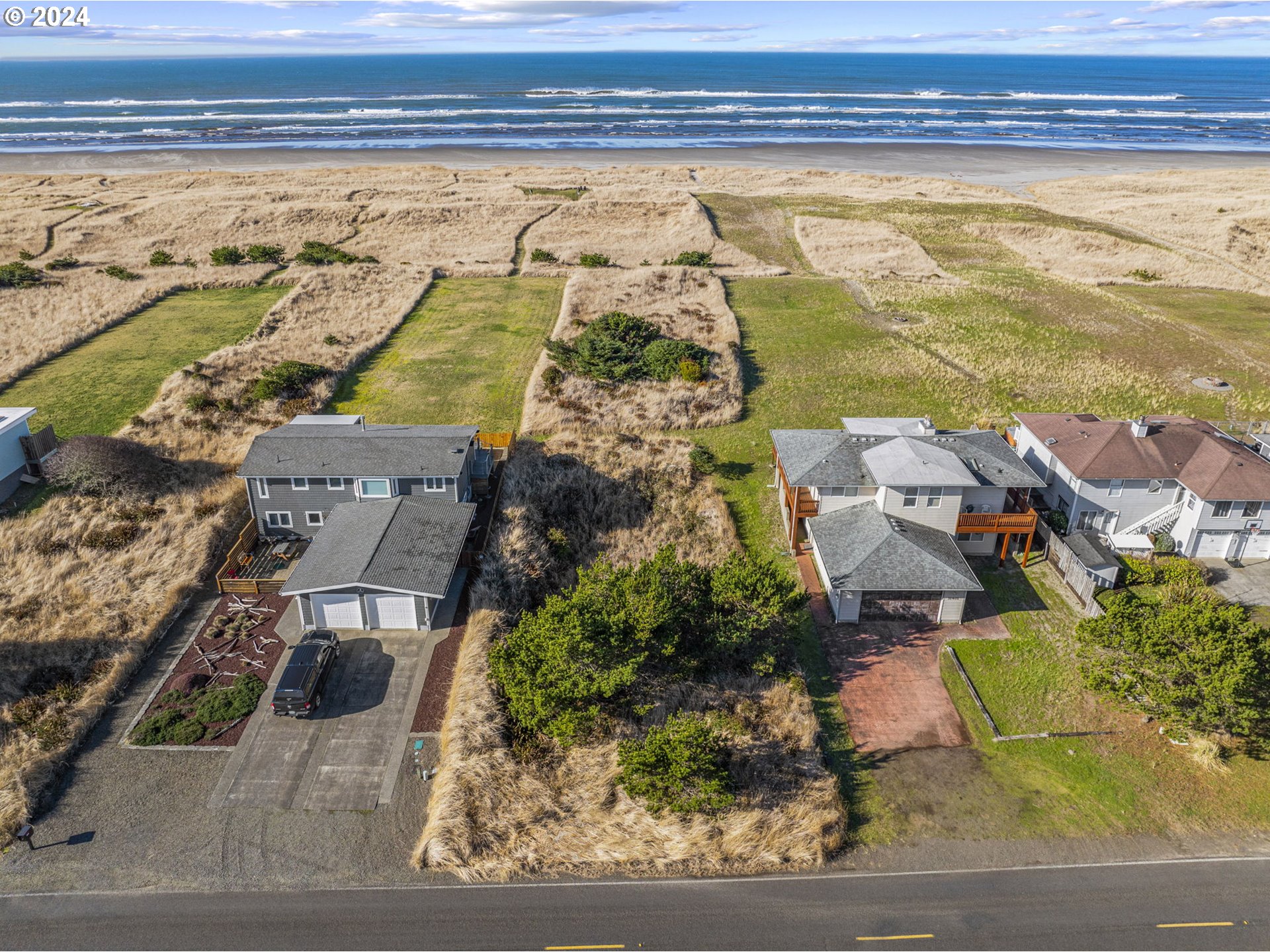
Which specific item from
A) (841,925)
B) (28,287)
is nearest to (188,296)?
(28,287)

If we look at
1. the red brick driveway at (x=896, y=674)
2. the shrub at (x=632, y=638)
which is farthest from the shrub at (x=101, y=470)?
the red brick driveway at (x=896, y=674)

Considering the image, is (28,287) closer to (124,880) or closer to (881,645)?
(124,880)

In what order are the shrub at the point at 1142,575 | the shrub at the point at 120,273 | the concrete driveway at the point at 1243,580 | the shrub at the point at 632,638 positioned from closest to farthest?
the shrub at the point at 632,638 < the concrete driveway at the point at 1243,580 < the shrub at the point at 1142,575 < the shrub at the point at 120,273

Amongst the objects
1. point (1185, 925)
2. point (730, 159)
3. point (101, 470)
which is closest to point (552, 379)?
point (101, 470)

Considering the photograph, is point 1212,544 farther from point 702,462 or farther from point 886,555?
point 702,462

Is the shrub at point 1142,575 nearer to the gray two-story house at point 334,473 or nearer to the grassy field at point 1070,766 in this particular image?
the grassy field at point 1070,766

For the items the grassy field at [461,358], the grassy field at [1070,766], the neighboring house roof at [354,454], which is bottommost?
the grassy field at [1070,766]

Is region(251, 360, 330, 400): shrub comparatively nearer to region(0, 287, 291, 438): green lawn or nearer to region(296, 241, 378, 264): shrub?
region(0, 287, 291, 438): green lawn
